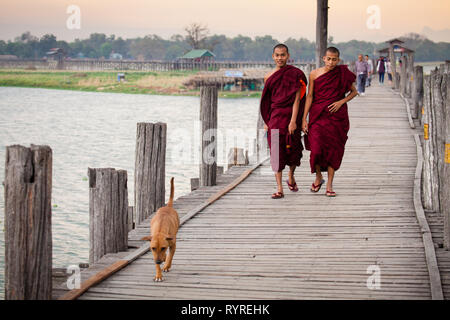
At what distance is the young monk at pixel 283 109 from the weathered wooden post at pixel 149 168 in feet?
3.80

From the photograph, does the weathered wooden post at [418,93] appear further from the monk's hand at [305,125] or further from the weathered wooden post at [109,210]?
the weathered wooden post at [109,210]

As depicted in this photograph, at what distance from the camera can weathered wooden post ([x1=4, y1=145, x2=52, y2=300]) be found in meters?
4.09

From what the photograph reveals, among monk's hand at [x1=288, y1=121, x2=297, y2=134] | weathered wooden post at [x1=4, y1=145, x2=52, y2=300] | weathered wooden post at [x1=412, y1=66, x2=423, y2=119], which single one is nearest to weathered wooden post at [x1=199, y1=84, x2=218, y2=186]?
monk's hand at [x1=288, y1=121, x2=297, y2=134]

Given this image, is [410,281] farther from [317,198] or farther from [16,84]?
[16,84]

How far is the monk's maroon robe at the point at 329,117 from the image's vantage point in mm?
7543

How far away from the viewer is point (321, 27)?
13797mm

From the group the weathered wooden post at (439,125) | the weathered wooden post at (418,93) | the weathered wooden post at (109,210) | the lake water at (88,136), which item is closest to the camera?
the weathered wooden post at (109,210)

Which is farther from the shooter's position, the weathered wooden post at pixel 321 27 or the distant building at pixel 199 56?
the distant building at pixel 199 56

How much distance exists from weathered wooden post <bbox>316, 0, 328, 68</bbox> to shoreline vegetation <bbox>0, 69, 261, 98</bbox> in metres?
48.7

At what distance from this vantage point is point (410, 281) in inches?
188

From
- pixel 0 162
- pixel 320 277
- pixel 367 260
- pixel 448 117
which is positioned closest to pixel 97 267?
pixel 320 277

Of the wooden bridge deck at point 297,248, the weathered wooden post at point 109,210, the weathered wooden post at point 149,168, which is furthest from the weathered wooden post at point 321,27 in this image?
the weathered wooden post at point 109,210

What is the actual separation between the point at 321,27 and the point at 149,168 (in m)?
7.35

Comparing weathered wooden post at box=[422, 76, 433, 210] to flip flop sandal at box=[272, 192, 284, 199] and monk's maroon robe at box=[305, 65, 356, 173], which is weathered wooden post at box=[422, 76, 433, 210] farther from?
flip flop sandal at box=[272, 192, 284, 199]
